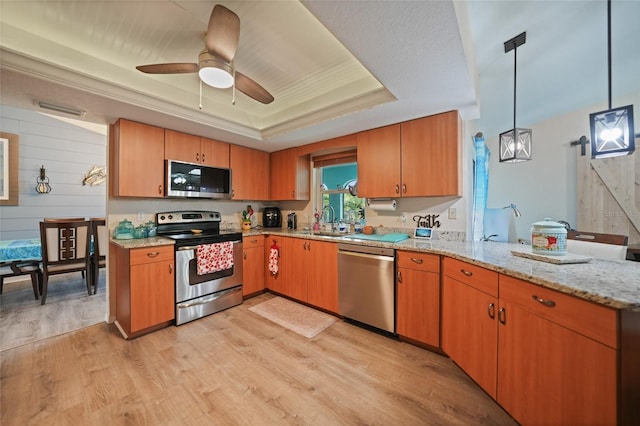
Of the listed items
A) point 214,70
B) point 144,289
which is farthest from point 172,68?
point 144,289

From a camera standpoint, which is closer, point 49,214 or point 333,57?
point 333,57

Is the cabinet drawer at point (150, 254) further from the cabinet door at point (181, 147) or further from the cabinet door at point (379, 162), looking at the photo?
the cabinet door at point (379, 162)

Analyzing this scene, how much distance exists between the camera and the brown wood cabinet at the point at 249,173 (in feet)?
11.6

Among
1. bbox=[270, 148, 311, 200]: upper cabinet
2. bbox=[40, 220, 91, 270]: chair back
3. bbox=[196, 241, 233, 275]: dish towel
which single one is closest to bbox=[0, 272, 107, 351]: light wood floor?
bbox=[40, 220, 91, 270]: chair back

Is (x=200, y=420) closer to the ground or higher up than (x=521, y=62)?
closer to the ground

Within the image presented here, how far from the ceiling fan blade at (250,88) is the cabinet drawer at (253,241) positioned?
1843 mm

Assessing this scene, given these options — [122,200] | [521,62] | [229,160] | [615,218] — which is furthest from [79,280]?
[615,218]

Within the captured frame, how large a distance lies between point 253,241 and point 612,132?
339 cm

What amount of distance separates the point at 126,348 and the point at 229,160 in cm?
241

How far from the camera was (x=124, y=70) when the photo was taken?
214cm

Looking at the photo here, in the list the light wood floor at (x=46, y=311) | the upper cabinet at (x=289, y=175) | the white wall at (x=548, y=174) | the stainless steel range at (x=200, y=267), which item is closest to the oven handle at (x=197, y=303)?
the stainless steel range at (x=200, y=267)

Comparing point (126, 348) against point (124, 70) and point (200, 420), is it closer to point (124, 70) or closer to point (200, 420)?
point (200, 420)

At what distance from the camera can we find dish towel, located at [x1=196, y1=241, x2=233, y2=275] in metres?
2.69

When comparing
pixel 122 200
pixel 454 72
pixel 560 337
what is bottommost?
pixel 560 337
